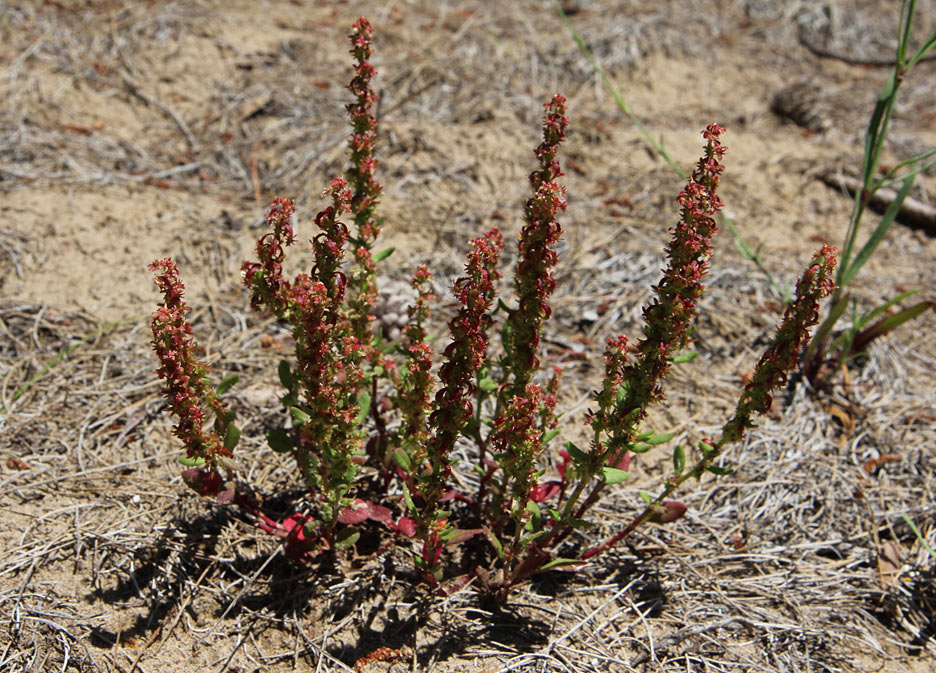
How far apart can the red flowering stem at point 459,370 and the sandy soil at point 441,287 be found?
555 mm

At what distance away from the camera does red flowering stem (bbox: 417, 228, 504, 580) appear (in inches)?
85.2


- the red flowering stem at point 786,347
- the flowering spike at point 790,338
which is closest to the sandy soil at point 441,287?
the red flowering stem at point 786,347

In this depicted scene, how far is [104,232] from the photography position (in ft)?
14.4

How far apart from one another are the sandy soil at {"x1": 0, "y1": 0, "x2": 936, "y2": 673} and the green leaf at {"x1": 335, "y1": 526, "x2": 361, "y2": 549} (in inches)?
10.5

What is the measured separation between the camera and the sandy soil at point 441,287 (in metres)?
2.79

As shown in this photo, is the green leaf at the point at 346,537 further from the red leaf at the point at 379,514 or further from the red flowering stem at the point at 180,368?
the red flowering stem at the point at 180,368

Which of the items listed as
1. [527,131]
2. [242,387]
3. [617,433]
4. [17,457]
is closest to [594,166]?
[527,131]

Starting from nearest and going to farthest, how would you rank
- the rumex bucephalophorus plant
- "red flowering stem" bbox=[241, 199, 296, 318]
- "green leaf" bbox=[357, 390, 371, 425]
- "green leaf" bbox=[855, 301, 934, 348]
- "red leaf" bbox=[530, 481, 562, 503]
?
the rumex bucephalophorus plant, "red flowering stem" bbox=[241, 199, 296, 318], "green leaf" bbox=[357, 390, 371, 425], "red leaf" bbox=[530, 481, 562, 503], "green leaf" bbox=[855, 301, 934, 348]

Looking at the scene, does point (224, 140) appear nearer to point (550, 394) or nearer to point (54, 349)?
point (54, 349)

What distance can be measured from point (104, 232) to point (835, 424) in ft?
14.4

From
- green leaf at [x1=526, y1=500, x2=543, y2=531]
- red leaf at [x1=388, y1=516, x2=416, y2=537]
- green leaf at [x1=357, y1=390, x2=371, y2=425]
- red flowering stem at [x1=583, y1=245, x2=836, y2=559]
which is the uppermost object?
red flowering stem at [x1=583, y1=245, x2=836, y2=559]

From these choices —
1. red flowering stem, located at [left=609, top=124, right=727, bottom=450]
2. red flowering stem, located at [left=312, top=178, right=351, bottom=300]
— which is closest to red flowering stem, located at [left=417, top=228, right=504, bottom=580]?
red flowering stem, located at [left=312, top=178, right=351, bottom=300]

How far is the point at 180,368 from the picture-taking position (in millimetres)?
2330

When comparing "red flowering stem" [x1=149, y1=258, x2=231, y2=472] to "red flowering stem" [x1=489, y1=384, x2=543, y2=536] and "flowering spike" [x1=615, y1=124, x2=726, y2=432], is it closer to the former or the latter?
"red flowering stem" [x1=489, y1=384, x2=543, y2=536]
